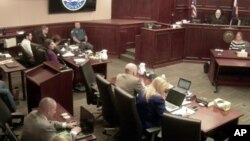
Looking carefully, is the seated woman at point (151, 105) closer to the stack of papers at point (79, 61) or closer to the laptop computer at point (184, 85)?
the laptop computer at point (184, 85)

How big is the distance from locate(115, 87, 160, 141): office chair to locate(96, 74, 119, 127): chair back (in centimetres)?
35

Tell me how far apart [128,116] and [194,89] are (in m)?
4.01

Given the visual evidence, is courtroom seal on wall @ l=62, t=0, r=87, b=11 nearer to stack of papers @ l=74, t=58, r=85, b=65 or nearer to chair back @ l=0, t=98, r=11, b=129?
stack of papers @ l=74, t=58, r=85, b=65

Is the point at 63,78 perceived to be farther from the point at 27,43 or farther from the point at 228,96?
the point at 228,96

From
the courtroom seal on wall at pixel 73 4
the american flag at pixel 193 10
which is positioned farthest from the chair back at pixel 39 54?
the american flag at pixel 193 10

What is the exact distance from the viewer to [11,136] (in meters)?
3.70

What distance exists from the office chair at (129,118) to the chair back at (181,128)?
1.78ft

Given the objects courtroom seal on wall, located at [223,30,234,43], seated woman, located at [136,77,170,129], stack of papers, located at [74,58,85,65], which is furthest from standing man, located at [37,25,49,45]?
seated woman, located at [136,77,170,129]

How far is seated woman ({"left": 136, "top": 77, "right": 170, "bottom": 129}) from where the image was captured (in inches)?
171

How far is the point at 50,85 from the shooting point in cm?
534

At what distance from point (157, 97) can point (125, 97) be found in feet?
1.53

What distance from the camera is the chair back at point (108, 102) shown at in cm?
481

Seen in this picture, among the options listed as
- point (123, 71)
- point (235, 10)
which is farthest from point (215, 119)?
point (235, 10)

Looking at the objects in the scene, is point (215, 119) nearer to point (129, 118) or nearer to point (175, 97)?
point (175, 97)
